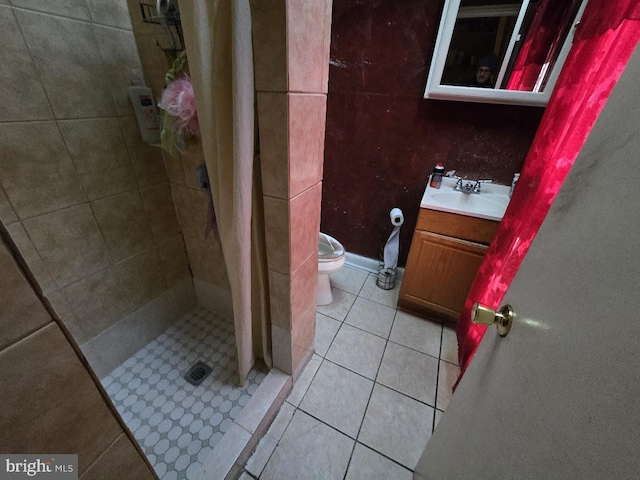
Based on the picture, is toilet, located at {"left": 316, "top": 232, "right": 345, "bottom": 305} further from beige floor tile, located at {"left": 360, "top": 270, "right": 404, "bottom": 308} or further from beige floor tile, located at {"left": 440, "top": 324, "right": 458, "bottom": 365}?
beige floor tile, located at {"left": 440, "top": 324, "right": 458, "bottom": 365}

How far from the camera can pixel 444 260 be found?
1.49 m

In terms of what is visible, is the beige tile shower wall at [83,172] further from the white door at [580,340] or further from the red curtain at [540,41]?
the red curtain at [540,41]

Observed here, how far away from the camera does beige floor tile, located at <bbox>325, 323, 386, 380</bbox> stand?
142 cm

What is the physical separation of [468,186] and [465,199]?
0.29ft

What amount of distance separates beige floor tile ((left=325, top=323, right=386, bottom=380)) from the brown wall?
2.50ft

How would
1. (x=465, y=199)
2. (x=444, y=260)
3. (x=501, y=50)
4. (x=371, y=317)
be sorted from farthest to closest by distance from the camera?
(x=371, y=317)
(x=465, y=199)
(x=444, y=260)
(x=501, y=50)

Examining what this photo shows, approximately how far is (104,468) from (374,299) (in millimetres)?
1660

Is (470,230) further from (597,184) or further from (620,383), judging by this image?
(620,383)

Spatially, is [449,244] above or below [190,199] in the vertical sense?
below

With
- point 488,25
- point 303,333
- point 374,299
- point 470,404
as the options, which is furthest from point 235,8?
point 374,299

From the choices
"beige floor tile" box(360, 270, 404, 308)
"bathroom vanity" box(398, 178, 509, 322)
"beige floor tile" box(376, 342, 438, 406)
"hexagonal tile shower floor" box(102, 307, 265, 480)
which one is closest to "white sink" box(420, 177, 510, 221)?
"bathroom vanity" box(398, 178, 509, 322)

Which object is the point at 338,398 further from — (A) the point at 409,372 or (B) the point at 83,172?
(B) the point at 83,172

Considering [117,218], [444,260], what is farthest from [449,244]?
[117,218]

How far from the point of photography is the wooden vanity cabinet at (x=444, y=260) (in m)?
1.39
